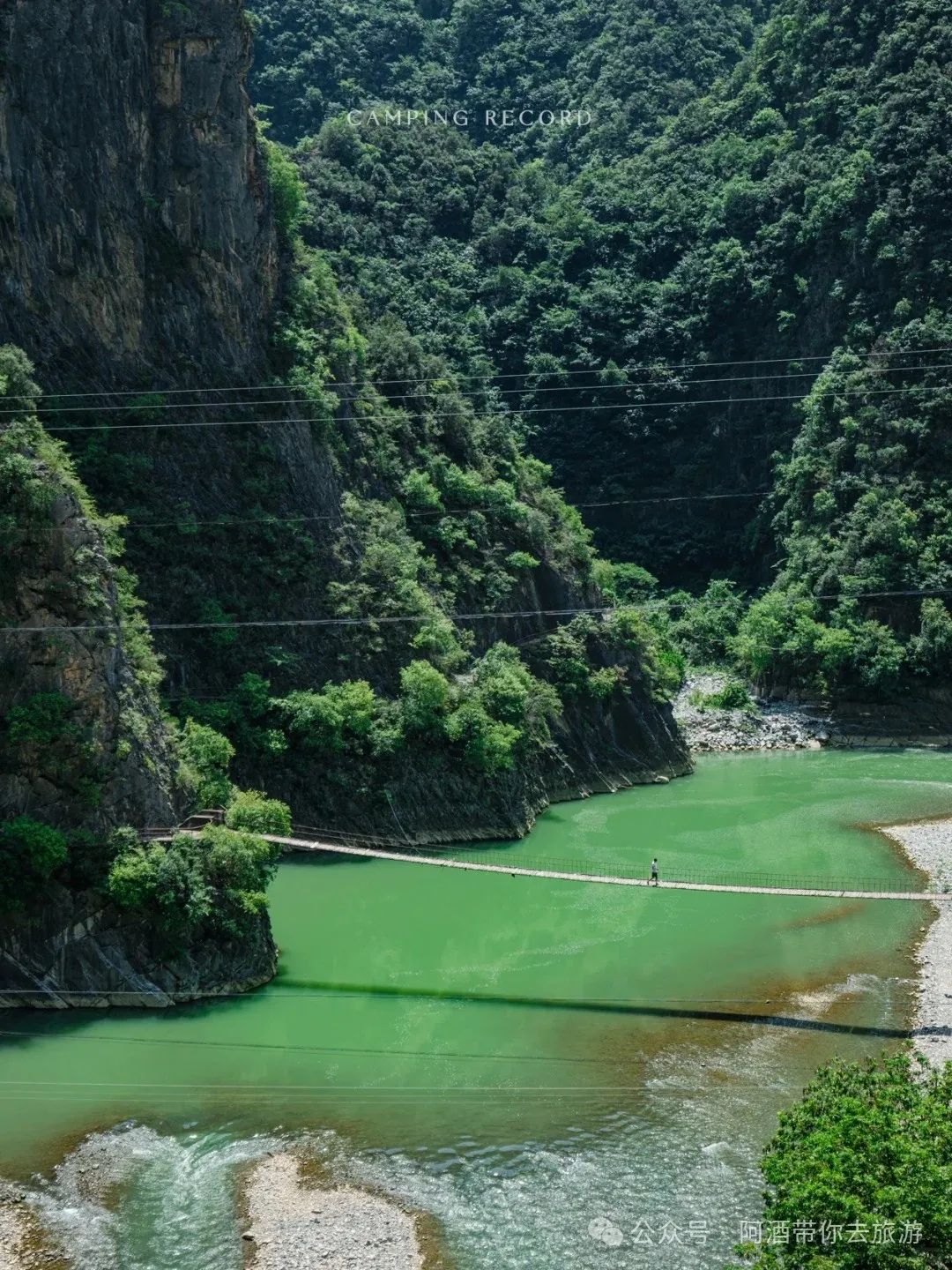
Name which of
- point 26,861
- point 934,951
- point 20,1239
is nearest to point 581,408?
point 934,951

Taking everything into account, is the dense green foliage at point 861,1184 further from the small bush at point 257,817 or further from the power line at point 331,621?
the power line at point 331,621

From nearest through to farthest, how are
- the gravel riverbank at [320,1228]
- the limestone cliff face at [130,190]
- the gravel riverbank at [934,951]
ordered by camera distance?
the gravel riverbank at [320,1228]
the gravel riverbank at [934,951]
the limestone cliff face at [130,190]

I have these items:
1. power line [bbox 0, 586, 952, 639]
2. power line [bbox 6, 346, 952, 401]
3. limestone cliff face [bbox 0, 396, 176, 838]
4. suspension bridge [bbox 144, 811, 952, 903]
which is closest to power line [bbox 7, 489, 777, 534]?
limestone cliff face [bbox 0, 396, 176, 838]

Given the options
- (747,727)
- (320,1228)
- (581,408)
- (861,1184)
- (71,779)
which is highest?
(581,408)

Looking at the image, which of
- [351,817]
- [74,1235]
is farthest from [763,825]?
[74,1235]

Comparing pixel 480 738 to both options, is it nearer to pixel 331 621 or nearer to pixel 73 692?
pixel 331 621

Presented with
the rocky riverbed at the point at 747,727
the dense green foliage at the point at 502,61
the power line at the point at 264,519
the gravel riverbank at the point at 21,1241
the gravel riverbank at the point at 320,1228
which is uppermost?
the dense green foliage at the point at 502,61

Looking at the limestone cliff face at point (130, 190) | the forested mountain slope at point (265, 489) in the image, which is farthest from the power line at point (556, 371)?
the limestone cliff face at point (130, 190)
